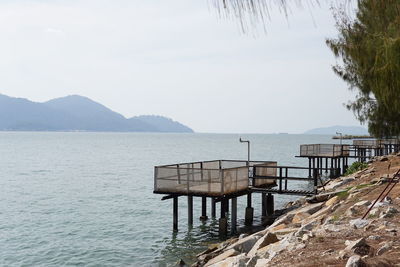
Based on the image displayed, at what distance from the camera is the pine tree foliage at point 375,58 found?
716cm

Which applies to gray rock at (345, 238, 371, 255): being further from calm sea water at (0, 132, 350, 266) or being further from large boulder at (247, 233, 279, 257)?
calm sea water at (0, 132, 350, 266)

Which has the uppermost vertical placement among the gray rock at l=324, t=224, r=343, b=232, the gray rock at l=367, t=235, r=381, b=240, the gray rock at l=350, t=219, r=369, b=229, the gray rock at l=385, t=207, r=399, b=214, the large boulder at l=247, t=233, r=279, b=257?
the gray rock at l=385, t=207, r=399, b=214

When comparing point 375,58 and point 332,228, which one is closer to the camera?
point 332,228

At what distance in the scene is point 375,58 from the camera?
12.2 metres

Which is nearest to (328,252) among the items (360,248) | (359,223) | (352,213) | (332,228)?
(360,248)

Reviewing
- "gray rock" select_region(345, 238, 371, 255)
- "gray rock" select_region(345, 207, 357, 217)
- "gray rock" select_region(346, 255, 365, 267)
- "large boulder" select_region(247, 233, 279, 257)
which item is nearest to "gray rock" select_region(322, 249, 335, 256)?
"gray rock" select_region(345, 238, 371, 255)

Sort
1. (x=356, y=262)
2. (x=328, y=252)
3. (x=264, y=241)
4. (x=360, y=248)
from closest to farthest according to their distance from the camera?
(x=356, y=262), (x=360, y=248), (x=328, y=252), (x=264, y=241)

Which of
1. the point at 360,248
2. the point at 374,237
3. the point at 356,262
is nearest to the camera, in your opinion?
the point at 356,262

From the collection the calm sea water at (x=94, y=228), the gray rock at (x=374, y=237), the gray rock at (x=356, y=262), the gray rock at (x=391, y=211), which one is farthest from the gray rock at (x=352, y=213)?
the calm sea water at (x=94, y=228)

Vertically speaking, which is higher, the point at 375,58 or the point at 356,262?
the point at 375,58

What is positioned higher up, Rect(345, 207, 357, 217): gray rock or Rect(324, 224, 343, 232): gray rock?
Rect(345, 207, 357, 217): gray rock

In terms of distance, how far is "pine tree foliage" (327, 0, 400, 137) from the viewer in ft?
23.5

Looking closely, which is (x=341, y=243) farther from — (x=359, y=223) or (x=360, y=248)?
(x=359, y=223)

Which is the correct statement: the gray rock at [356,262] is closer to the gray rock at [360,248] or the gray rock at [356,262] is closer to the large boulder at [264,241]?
the gray rock at [360,248]
